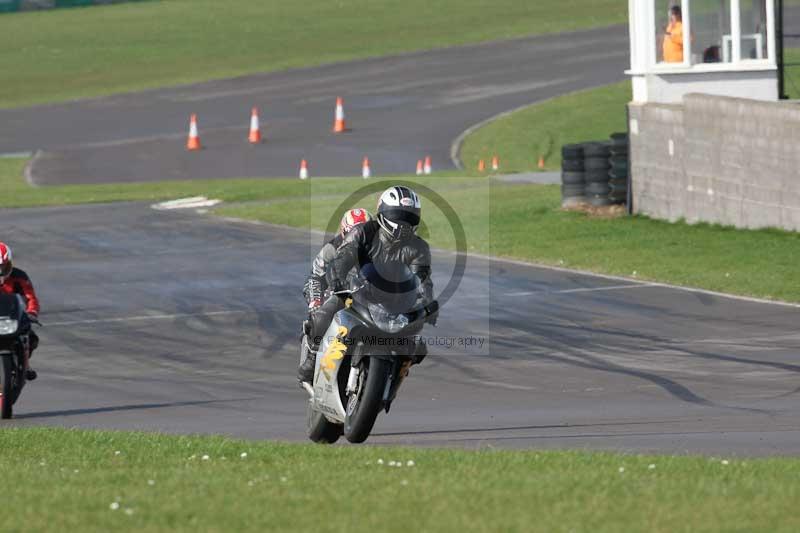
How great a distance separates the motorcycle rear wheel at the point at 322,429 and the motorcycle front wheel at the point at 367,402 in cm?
42

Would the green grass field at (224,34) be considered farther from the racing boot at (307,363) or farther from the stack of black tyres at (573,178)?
the racing boot at (307,363)

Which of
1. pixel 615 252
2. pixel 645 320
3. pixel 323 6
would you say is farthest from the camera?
pixel 323 6

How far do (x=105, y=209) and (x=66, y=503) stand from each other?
23303 mm

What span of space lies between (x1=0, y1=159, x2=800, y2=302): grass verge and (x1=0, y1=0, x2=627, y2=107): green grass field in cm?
1947

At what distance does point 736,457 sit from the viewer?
9.54m

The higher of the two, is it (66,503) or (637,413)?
(66,503)

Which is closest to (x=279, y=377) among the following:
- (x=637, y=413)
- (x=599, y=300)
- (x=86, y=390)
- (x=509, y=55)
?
(x=86, y=390)

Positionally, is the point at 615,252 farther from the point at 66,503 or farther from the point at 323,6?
the point at 323,6

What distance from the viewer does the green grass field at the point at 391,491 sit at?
23.8 ft

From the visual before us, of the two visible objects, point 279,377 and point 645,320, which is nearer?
point 279,377

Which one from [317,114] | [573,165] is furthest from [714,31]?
[317,114]

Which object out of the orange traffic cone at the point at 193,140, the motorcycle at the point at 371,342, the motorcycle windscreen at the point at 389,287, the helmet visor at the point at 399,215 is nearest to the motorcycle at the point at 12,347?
the motorcycle at the point at 371,342

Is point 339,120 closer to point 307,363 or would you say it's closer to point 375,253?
point 307,363

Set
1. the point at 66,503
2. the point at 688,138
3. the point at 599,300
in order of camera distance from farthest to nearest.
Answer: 1. the point at 688,138
2. the point at 599,300
3. the point at 66,503
